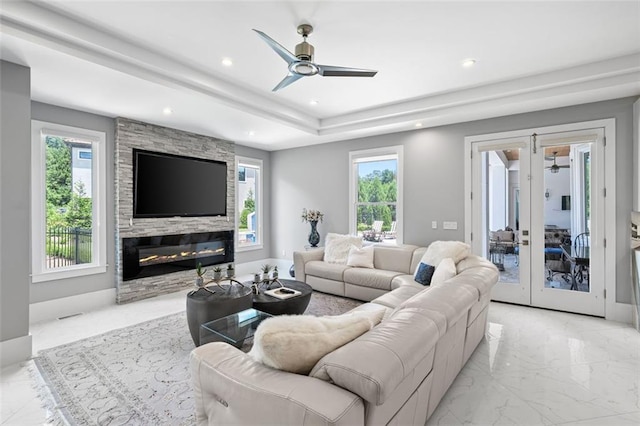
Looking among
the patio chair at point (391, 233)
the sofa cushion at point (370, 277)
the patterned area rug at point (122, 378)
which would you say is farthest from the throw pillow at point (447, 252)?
the patterned area rug at point (122, 378)

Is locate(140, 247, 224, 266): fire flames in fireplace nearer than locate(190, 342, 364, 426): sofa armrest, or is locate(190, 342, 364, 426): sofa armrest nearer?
locate(190, 342, 364, 426): sofa armrest

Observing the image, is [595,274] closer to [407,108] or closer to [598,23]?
[598,23]

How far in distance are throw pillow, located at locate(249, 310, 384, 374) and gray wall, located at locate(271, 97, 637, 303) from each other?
13.1 feet

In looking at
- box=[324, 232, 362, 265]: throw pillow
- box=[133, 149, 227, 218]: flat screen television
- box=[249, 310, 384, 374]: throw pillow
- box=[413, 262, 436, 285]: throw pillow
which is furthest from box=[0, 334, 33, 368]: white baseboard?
box=[413, 262, 436, 285]: throw pillow

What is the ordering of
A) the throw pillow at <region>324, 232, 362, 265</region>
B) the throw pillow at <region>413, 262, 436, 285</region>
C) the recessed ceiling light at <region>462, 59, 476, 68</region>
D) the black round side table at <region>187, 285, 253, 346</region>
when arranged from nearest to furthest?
the black round side table at <region>187, 285, 253, 346</region> < the recessed ceiling light at <region>462, 59, 476, 68</region> < the throw pillow at <region>413, 262, 436, 285</region> < the throw pillow at <region>324, 232, 362, 265</region>

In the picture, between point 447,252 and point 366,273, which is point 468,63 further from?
point 366,273

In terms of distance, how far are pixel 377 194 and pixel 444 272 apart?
8.28ft

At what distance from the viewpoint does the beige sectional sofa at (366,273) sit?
432 cm

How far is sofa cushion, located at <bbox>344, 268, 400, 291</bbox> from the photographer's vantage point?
14.0 ft

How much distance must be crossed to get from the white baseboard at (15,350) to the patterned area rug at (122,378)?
12 centimetres

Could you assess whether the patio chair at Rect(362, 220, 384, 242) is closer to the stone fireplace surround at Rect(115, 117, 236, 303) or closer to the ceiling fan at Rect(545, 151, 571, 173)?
the ceiling fan at Rect(545, 151, 571, 173)

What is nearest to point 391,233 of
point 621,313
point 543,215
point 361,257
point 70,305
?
point 361,257

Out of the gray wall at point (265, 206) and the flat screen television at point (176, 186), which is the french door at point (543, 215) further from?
the flat screen television at point (176, 186)

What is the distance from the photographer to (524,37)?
288cm
